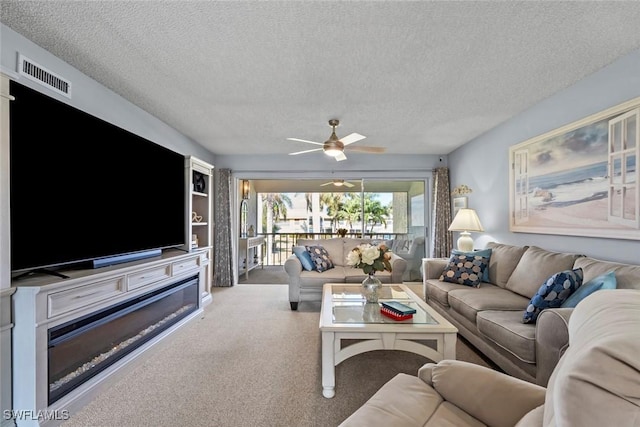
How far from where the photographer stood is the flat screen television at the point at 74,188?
1684 millimetres

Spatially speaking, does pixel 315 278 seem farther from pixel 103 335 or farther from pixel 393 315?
pixel 103 335

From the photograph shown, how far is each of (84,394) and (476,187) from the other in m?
4.88

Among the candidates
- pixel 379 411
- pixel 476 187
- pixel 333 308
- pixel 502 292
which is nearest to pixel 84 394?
pixel 333 308

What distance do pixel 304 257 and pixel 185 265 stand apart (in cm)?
156

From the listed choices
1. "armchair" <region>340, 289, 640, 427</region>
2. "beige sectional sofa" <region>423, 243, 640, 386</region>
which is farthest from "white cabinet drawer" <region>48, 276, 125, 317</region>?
"beige sectional sofa" <region>423, 243, 640, 386</region>

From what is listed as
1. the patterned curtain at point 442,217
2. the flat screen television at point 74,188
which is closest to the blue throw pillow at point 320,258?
the flat screen television at point 74,188

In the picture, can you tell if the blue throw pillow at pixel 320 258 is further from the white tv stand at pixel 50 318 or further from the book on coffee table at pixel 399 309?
the white tv stand at pixel 50 318

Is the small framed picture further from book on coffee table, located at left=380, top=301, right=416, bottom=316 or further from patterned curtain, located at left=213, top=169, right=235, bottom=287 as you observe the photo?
patterned curtain, located at left=213, top=169, right=235, bottom=287

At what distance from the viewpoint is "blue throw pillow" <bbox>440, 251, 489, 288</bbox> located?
3115 millimetres

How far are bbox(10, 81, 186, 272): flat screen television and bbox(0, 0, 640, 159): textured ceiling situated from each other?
54cm

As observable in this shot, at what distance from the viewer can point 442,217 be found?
17.3ft

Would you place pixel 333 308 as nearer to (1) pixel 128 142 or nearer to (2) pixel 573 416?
(2) pixel 573 416

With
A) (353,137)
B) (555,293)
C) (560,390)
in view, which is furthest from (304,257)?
(560,390)

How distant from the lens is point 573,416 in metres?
0.54
